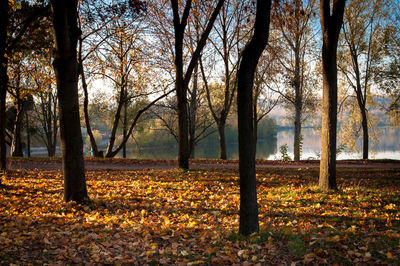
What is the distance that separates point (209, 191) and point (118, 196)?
2691 mm

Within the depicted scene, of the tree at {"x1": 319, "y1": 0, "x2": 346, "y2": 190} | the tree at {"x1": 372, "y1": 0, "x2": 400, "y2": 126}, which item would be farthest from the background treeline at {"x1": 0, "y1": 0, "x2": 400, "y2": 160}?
the tree at {"x1": 319, "y1": 0, "x2": 346, "y2": 190}

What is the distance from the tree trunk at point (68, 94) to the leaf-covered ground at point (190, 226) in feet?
1.87

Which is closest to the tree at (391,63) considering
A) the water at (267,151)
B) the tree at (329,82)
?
the water at (267,151)

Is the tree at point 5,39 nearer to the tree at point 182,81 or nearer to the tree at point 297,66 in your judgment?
the tree at point 182,81

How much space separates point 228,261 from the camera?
451 cm

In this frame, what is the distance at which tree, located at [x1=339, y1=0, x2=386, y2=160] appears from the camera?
2202 cm

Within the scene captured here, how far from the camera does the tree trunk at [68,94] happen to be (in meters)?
6.81

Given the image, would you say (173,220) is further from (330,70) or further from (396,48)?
(396,48)

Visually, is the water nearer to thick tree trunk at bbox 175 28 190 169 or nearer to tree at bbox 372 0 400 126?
tree at bbox 372 0 400 126

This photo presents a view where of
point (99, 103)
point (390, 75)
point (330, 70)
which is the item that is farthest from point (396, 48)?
point (99, 103)

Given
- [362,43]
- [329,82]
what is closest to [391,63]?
[362,43]

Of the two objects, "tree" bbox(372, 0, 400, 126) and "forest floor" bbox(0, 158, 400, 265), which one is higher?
"tree" bbox(372, 0, 400, 126)

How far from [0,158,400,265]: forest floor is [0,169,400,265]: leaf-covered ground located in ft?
0.06

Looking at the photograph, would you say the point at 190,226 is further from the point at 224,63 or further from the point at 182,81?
the point at 224,63
